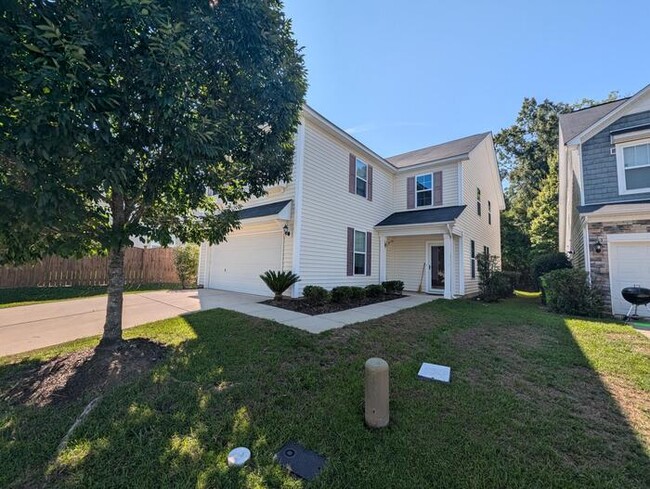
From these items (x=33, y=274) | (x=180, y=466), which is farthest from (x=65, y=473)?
(x=33, y=274)

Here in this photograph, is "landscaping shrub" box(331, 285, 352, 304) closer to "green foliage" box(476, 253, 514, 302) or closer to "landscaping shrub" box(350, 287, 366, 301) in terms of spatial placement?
"landscaping shrub" box(350, 287, 366, 301)

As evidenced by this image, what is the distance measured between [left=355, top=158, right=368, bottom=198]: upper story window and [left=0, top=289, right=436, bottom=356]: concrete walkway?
4894mm

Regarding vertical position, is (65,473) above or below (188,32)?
below

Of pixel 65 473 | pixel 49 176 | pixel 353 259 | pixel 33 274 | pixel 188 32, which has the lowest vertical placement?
pixel 65 473

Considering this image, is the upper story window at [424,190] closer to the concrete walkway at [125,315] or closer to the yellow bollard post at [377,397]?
the concrete walkway at [125,315]

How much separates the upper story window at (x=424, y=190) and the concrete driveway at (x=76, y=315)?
9.04 metres

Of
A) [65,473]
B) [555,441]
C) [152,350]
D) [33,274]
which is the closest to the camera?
[65,473]

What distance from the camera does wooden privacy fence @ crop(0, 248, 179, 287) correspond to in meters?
10.4

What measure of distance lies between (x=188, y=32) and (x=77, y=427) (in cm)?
478

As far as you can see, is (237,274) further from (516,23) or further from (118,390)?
(516,23)

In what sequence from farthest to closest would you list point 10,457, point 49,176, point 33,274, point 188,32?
point 33,274
point 188,32
point 49,176
point 10,457

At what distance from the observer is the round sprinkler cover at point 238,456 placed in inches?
92.6

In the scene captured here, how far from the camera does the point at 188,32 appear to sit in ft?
12.4

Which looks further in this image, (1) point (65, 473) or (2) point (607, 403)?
(2) point (607, 403)
